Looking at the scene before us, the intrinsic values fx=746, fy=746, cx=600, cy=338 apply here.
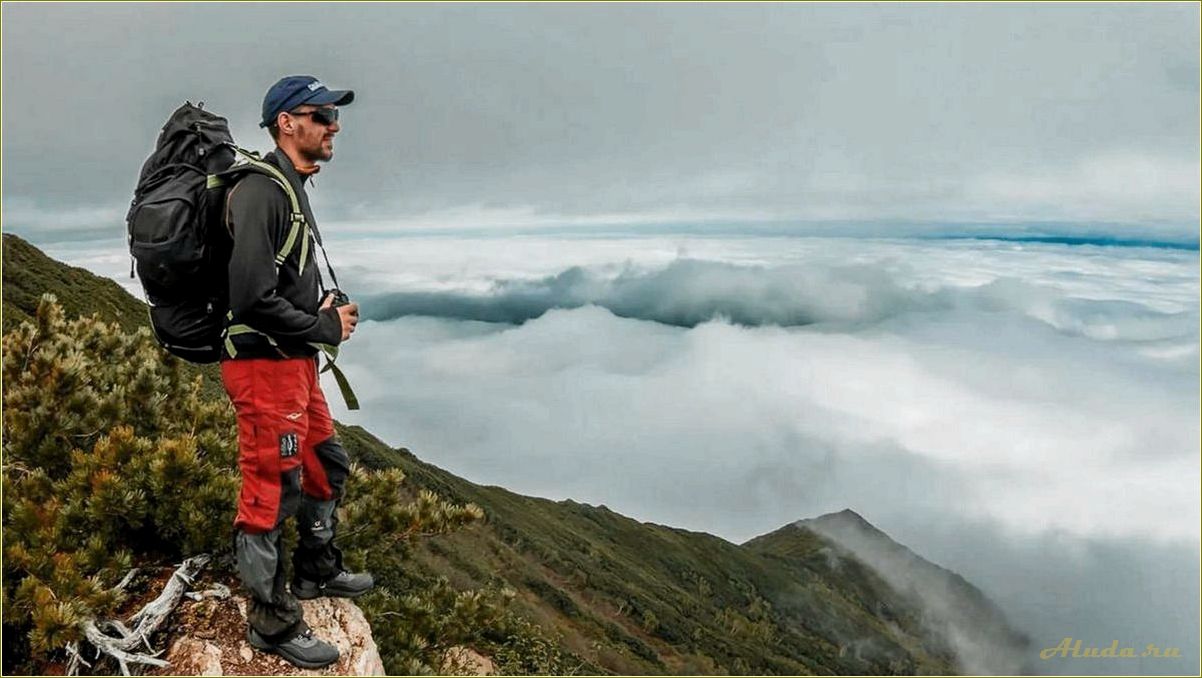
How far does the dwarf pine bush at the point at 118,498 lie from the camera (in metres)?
5.62

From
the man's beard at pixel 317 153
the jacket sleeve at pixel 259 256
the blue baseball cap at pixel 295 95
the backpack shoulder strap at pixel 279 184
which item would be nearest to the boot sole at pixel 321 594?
the jacket sleeve at pixel 259 256

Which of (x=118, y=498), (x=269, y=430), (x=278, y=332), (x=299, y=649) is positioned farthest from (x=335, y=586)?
(x=278, y=332)

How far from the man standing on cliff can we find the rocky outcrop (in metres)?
0.14

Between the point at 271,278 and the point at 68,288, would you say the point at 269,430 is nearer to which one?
the point at 271,278

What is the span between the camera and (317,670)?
5820 millimetres

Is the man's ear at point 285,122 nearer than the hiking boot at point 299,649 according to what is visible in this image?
Yes

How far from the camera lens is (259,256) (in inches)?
182

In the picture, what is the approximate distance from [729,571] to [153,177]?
7619 inches

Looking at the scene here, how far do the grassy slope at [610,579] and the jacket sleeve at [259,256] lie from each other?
1139cm

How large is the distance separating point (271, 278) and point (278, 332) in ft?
1.24

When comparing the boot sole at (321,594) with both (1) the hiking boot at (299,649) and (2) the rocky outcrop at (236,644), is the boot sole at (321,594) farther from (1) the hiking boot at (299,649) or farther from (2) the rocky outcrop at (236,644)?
(1) the hiking boot at (299,649)

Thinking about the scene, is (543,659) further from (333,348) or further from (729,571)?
(729,571)

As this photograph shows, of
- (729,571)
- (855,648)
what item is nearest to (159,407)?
(729,571)

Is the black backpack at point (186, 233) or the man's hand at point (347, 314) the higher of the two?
the black backpack at point (186, 233)
